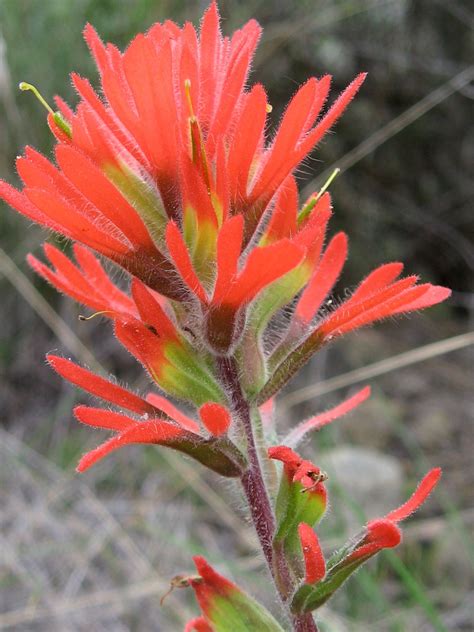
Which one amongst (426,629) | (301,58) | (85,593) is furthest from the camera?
(301,58)

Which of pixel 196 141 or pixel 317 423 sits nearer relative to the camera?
pixel 196 141

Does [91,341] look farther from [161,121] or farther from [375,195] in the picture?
[161,121]

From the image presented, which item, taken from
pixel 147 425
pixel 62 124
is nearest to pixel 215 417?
pixel 147 425

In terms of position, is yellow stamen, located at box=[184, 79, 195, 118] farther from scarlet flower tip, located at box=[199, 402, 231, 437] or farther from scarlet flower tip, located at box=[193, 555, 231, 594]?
scarlet flower tip, located at box=[193, 555, 231, 594]

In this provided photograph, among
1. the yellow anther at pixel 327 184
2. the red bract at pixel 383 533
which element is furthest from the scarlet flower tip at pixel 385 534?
the yellow anther at pixel 327 184

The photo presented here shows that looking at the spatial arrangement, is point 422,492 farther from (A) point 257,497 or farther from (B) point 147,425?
(B) point 147,425

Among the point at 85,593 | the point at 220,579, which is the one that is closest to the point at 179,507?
the point at 85,593
